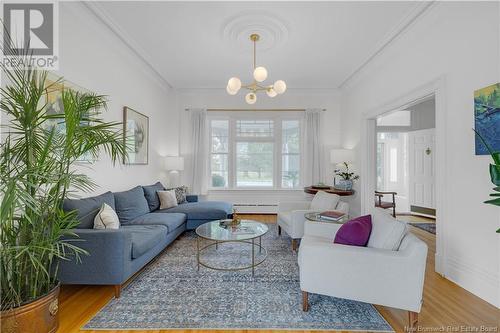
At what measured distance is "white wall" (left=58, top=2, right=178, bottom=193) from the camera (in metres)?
2.51

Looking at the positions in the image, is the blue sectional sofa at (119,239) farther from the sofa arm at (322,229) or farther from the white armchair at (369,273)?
the sofa arm at (322,229)

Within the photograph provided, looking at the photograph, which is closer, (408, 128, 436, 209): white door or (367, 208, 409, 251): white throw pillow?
(367, 208, 409, 251): white throw pillow

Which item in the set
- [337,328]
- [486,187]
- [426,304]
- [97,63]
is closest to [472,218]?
[486,187]

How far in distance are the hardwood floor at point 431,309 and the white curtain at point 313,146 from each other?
3.00 meters

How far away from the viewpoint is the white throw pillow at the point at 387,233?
1738 millimetres

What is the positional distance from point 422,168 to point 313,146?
2.66 meters

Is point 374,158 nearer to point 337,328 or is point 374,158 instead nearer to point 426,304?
point 426,304

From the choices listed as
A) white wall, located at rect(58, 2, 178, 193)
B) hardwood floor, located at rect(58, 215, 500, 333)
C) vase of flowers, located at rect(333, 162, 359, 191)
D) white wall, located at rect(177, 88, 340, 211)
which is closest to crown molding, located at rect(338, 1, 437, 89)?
white wall, located at rect(177, 88, 340, 211)

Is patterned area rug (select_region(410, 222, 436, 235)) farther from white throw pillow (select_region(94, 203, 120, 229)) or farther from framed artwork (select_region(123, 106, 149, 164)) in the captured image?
framed artwork (select_region(123, 106, 149, 164))

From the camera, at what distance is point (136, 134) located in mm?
3883

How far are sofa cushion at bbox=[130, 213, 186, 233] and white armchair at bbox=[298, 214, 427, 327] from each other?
1.96m

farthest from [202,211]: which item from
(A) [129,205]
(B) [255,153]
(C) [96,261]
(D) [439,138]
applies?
(D) [439,138]

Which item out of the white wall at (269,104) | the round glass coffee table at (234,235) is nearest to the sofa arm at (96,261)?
the round glass coffee table at (234,235)

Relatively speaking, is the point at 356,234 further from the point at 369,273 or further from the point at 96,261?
the point at 96,261
